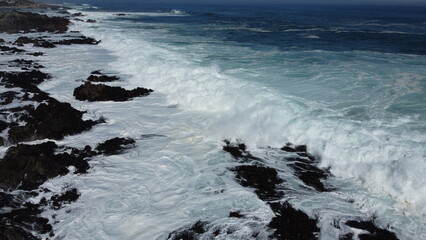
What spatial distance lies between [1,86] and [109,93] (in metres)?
4.69

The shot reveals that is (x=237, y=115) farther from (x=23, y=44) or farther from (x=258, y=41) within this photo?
(x=23, y=44)

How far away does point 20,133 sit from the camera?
8.69 m

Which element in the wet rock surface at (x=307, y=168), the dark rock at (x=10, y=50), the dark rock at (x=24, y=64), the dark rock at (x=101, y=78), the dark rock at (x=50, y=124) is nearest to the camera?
the wet rock surface at (x=307, y=168)

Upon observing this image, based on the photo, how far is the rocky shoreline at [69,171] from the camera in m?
5.28

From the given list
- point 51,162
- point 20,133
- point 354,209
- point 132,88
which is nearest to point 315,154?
point 354,209

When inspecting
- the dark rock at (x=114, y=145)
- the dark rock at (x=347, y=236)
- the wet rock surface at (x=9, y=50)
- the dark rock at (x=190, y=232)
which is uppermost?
the wet rock surface at (x=9, y=50)

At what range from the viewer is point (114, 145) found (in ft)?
27.8

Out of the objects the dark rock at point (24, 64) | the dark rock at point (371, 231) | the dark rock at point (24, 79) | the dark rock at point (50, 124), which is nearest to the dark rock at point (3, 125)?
the dark rock at point (50, 124)

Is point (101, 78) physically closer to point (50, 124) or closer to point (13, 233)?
point (50, 124)

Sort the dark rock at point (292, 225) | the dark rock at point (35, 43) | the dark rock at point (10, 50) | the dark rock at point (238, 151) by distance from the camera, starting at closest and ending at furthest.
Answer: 1. the dark rock at point (292, 225)
2. the dark rock at point (238, 151)
3. the dark rock at point (10, 50)
4. the dark rock at point (35, 43)

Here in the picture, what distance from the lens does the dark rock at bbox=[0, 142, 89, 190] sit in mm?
6508

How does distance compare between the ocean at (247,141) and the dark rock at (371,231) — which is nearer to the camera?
the dark rock at (371,231)

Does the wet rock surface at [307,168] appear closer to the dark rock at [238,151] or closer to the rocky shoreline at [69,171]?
the rocky shoreline at [69,171]

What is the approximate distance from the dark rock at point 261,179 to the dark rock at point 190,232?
1.45 metres
